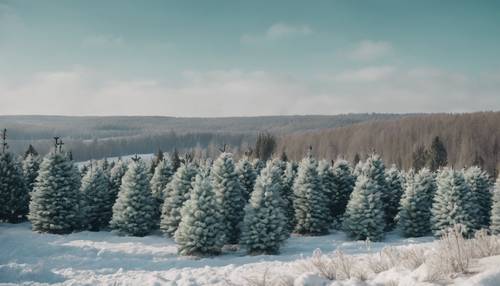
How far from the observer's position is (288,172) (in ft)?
128

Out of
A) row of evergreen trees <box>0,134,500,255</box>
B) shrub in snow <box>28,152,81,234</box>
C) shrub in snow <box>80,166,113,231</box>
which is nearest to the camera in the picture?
row of evergreen trees <box>0,134,500,255</box>

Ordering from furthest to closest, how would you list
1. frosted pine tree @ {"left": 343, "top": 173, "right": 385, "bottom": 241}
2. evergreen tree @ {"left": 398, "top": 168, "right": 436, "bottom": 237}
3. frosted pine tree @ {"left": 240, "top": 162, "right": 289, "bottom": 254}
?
evergreen tree @ {"left": 398, "top": 168, "right": 436, "bottom": 237} < frosted pine tree @ {"left": 343, "top": 173, "right": 385, "bottom": 241} < frosted pine tree @ {"left": 240, "top": 162, "right": 289, "bottom": 254}

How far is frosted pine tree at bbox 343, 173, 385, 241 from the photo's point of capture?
2941 cm

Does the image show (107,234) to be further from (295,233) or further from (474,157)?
(474,157)

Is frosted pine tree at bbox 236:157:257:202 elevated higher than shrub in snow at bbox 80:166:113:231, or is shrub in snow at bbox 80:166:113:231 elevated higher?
frosted pine tree at bbox 236:157:257:202

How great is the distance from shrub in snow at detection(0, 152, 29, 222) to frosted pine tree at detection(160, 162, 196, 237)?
12860 millimetres

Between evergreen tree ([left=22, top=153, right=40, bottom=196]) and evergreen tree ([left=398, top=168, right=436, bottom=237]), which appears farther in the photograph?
evergreen tree ([left=22, top=153, right=40, bottom=196])

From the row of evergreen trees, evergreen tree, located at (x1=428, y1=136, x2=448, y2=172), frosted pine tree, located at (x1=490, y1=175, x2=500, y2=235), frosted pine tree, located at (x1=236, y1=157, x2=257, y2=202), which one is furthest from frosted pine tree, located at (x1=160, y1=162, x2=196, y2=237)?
evergreen tree, located at (x1=428, y1=136, x2=448, y2=172)

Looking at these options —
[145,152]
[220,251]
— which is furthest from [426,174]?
[145,152]

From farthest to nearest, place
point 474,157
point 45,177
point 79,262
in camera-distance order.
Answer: point 474,157 < point 45,177 < point 79,262

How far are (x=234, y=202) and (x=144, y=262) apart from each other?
8839 mm

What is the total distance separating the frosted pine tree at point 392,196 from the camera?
37.0 m

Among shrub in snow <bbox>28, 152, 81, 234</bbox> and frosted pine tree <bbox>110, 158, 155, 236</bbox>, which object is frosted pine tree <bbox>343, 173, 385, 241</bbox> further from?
shrub in snow <bbox>28, 152, 81, 234</bbox>

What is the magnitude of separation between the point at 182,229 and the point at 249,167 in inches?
505
